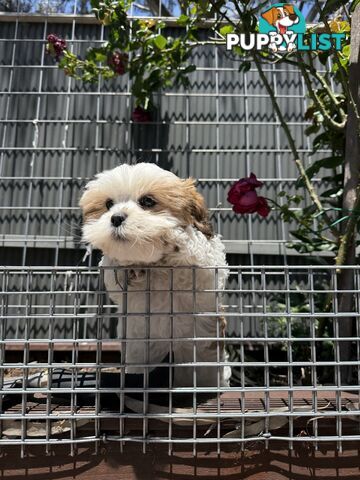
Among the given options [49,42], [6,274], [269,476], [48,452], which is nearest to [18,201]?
[49,42]

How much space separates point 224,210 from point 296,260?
0.61 metres

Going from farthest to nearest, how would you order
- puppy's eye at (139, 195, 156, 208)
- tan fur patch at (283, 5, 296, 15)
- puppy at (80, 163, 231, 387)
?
1. tan fur patch at (283, 5, 296, 15)
2. puppy's eye at (139, 195, 156, 208)
3. puppy at (80, 163, 231, 387)

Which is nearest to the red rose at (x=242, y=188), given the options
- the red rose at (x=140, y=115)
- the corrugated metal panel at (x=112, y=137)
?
the corrugated metal panel at (x=112, y=137)

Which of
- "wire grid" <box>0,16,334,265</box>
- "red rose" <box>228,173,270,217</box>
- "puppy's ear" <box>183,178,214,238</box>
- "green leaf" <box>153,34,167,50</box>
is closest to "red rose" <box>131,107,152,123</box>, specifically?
"wire grid" <box>0,16,334,265</box>

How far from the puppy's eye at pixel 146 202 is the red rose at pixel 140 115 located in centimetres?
188

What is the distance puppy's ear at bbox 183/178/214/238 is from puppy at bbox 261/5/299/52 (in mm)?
990

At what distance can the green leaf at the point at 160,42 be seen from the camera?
7.61 ft

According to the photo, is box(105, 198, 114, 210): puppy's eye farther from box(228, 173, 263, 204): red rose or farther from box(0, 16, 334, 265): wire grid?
box(0, 16, 334, 265): wire grid

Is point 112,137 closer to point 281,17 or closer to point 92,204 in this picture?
point 281,17

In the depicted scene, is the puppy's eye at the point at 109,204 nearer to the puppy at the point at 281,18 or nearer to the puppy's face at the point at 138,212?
the puppy's face at the point at 138,212

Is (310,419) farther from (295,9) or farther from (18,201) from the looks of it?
(18,201)

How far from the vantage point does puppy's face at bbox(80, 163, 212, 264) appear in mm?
1188

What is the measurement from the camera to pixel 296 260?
9.94ft

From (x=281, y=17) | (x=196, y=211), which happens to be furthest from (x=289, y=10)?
(x=196, y=211)
